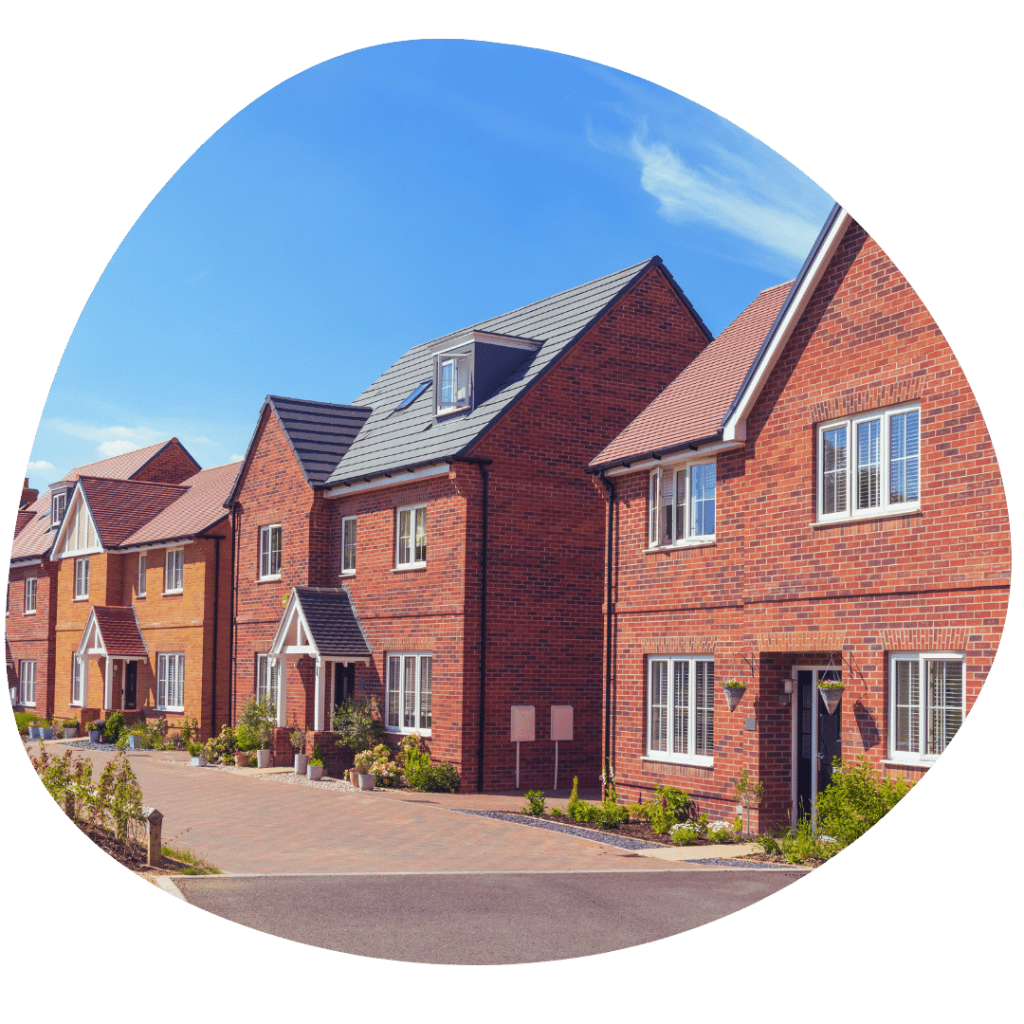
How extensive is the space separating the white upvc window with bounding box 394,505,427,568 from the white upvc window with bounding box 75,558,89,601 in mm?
19206

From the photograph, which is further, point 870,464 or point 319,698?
point 319,698

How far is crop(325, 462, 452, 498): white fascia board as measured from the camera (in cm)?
2492

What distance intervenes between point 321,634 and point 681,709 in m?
10.7

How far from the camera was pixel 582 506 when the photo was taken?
84.7ft

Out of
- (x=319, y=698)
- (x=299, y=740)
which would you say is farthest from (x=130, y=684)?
(x=319, y=698)

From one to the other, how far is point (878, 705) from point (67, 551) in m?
34.6

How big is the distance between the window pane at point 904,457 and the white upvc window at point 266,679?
64.2 ft

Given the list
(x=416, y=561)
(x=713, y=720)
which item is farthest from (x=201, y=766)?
(x=713, y=720)

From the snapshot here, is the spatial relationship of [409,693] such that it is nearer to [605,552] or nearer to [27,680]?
[605,552]

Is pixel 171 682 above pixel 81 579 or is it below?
below

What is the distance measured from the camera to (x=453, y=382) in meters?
27.1

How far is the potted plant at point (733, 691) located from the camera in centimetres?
1764

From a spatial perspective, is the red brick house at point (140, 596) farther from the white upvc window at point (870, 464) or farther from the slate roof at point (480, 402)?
the white upvc window at point (870, 464)

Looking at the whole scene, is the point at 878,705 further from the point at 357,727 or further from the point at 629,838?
the point at 357,727
